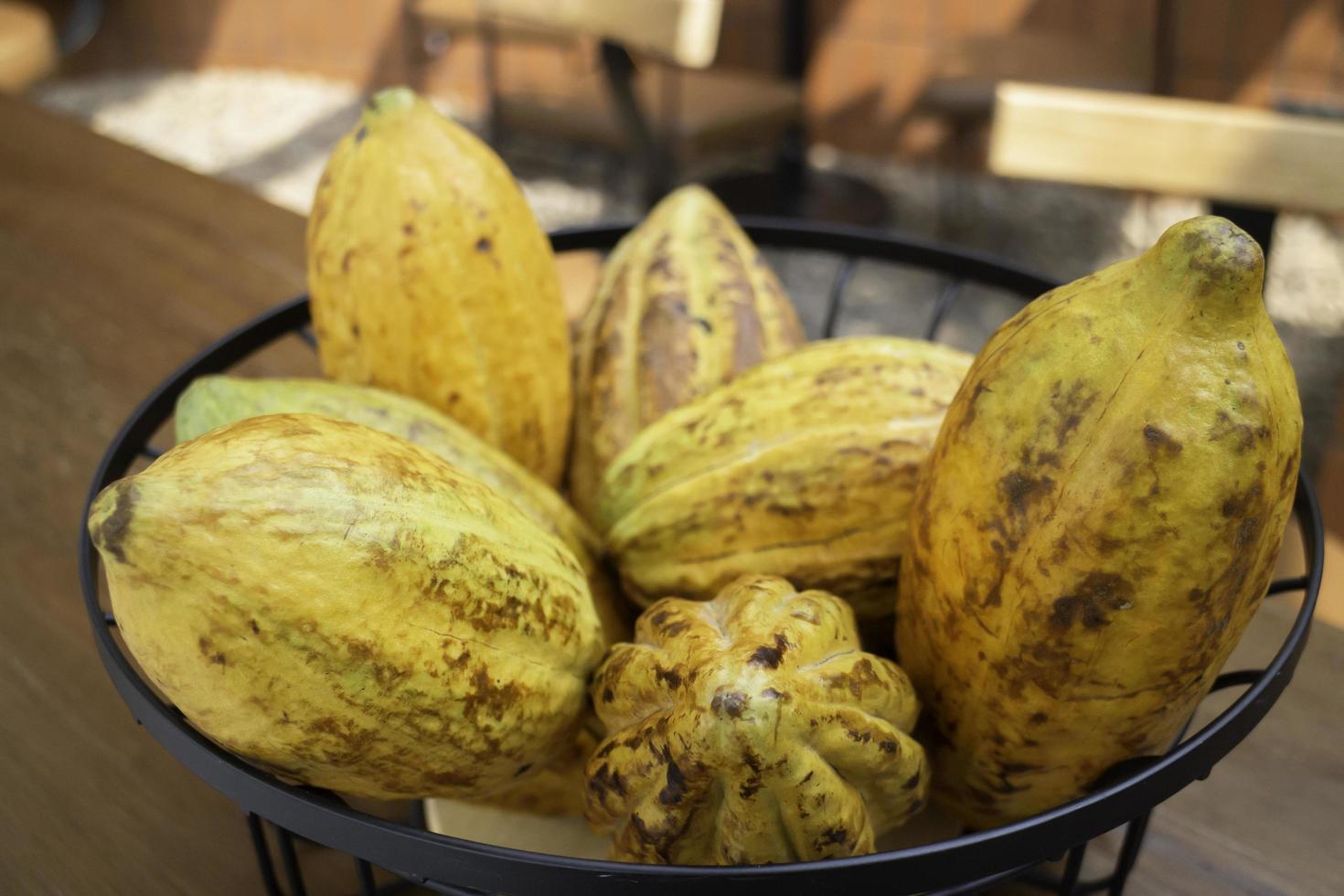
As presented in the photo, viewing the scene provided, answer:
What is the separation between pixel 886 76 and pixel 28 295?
228 cm

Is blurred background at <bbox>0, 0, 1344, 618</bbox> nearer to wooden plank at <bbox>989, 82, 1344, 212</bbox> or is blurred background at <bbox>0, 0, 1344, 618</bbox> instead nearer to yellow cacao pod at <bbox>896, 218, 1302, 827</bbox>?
wooden plank at <bbox>989, 82, 1344, 212</bbox>

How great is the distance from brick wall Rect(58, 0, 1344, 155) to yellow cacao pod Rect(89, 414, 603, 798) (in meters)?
2.22

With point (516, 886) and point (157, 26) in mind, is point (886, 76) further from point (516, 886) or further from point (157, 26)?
point (516, 886)

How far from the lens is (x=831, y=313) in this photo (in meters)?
0.67

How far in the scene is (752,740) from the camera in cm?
33

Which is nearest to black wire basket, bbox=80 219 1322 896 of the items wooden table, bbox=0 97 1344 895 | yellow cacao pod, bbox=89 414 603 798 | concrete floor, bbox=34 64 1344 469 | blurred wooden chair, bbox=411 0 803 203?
yellow cacao pod, bbox=89 414 603 798

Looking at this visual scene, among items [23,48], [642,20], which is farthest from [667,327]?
[23,48]

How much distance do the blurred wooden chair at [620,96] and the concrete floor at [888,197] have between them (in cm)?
22

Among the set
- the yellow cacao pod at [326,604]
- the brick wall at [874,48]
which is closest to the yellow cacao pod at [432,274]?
the yellow cacao pod at [326,604]

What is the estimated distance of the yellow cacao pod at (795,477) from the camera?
1.57 ft

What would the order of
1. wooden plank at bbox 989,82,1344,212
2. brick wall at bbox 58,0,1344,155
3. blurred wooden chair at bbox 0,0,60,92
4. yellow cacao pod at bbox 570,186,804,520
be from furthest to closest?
brick wall at bbox 58,0,1344,155 < blurred wooden chair at bbox 0,0,60,92 < wooden plank at bbox 989,82,1344,212 < yellow cacao pod at bbox 570,186,804,520

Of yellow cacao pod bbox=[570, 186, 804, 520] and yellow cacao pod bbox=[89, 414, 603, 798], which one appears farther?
yellow cacao pod bbox=[570, 186, 804, 520]

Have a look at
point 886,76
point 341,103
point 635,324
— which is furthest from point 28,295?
point 341,103

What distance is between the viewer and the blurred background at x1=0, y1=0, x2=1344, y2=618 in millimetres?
2189
